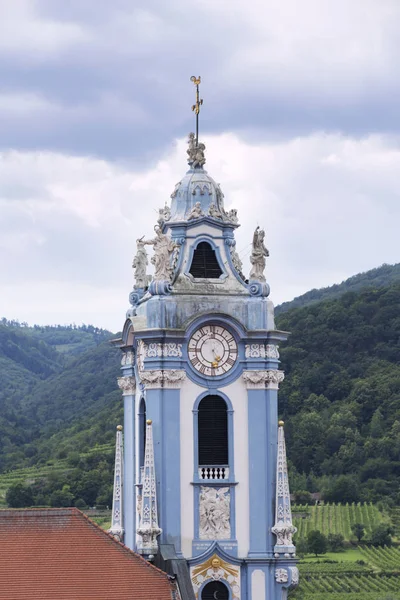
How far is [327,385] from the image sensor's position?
140 meters

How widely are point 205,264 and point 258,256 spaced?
1.17 metres

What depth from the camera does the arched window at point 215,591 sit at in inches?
1387

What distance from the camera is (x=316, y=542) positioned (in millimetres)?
121062

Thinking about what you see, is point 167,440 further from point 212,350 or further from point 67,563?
point 67,563

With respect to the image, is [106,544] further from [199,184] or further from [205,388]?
[199,184]

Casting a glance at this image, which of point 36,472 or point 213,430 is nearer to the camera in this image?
point 213,430

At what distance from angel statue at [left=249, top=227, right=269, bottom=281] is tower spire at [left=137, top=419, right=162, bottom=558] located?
399 centimetres

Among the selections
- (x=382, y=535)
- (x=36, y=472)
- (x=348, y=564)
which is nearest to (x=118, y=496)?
(x=348, y=564)

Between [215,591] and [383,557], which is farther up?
[383,557]

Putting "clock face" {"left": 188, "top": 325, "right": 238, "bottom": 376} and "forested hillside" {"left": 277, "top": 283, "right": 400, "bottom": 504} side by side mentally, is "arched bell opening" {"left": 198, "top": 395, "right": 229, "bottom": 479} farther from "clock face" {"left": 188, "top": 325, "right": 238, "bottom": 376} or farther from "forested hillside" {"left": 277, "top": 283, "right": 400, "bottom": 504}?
"forested hillside" {"left": 277, "top": 283, "right": 400, "bottom": 504}

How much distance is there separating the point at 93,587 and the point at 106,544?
1.10 metres

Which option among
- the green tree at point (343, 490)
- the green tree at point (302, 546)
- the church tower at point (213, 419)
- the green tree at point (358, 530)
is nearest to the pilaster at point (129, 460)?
the church tower at point (213, 419)

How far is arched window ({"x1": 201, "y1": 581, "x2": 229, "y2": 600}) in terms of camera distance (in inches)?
1387

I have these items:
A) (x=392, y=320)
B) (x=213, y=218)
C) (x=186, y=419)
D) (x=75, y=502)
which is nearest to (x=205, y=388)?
(x=186, y=419)
